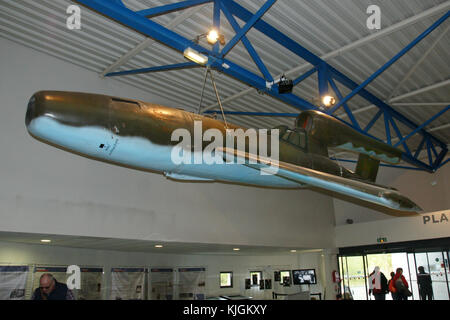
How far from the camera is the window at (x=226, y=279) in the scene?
12273 mm

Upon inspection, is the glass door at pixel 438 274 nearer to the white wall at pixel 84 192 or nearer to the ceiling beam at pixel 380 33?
the white wall at pixel 84 192

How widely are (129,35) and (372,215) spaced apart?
1064cm

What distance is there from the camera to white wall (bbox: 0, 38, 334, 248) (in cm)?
601

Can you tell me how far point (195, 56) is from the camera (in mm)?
4723

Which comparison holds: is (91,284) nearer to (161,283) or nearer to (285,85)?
(161,283)

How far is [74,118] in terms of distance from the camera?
137 inches

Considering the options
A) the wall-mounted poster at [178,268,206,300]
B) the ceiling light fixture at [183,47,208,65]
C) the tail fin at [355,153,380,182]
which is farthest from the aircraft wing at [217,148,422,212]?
the wall-mounted poster at [178,268,206,300]

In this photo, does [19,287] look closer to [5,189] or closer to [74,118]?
[5,189]

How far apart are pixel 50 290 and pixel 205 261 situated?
5408 mm

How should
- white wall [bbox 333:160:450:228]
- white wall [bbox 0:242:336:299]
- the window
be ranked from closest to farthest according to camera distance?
white wall [bbox 0:242:336:299], white wall [bbox 333:160:450:228], the window

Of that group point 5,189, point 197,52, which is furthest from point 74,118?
point 5,189

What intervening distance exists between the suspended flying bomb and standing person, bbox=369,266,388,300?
7.03 metres

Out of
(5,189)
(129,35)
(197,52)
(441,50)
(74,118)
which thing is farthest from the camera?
(441,50)

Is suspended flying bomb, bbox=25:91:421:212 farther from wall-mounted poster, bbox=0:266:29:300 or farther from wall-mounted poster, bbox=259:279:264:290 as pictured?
wall-mounted poster, bbox=259:279:264:290
